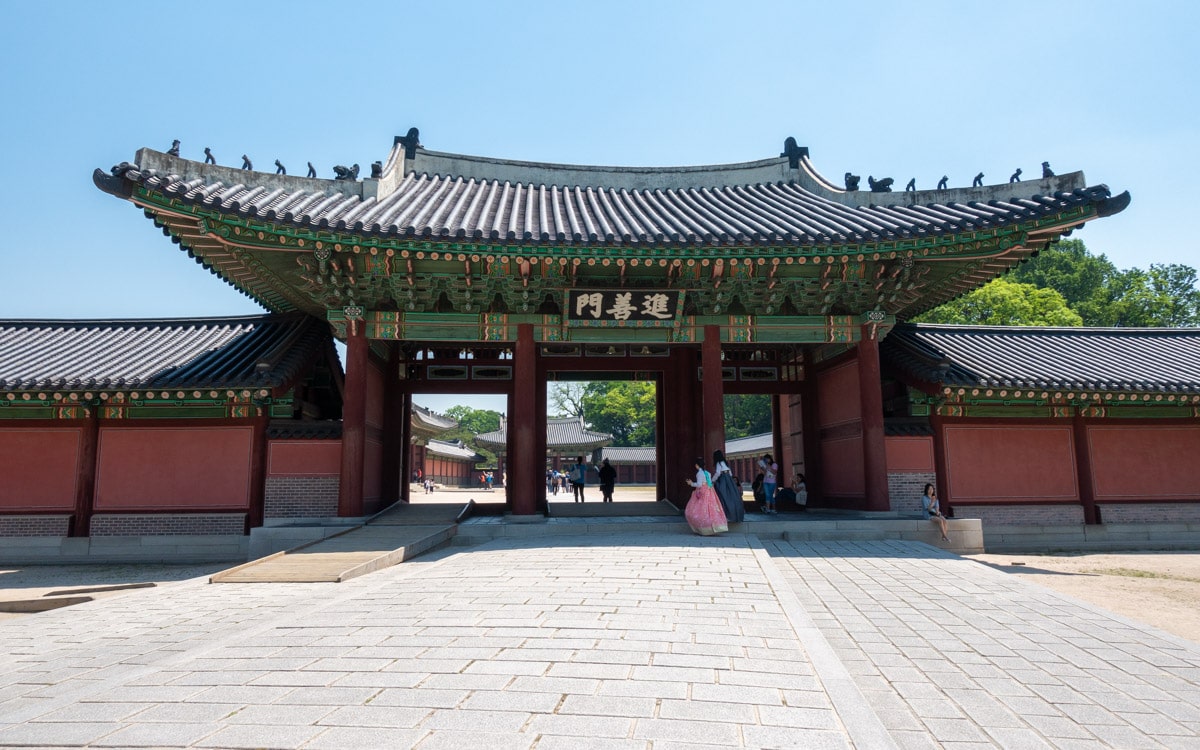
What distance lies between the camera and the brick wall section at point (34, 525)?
1332 centimetres

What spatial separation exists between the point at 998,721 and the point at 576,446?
147 ft

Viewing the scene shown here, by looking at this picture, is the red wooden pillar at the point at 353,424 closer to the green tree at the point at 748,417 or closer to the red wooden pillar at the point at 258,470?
the red wooden pillar at the point at 258,470

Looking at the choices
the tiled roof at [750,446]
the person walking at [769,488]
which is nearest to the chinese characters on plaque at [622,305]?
the person walking at [769,488]

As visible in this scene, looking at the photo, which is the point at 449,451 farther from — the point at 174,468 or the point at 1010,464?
the point at 1010,464

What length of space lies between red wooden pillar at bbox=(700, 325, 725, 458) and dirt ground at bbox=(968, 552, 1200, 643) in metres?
4.83

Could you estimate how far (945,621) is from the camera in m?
6.67

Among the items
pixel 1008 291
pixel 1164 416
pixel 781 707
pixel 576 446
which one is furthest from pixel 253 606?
pixel 576 446

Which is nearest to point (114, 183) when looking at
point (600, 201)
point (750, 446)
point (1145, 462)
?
point (600, 201)

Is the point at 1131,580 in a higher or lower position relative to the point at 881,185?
lower

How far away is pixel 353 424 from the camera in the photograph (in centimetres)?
1244

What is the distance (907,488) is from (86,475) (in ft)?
53.2

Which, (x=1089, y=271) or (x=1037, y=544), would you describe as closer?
(x=1037, y=544)

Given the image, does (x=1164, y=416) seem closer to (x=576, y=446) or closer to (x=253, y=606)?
(x=253, y=606)

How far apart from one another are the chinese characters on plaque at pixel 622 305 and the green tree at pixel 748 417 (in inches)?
2040
